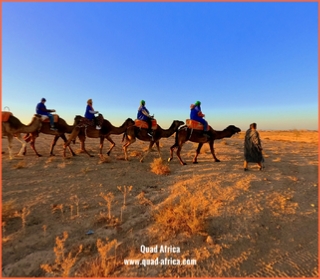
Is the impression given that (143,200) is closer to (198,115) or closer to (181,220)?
(181,220)

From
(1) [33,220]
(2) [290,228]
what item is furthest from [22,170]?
(2) [290,228]

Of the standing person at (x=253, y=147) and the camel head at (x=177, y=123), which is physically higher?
the camel head at (x=177, y=123)

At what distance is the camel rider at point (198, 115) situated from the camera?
422 inches

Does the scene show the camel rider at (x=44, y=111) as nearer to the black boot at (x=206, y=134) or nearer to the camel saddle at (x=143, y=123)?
the camel saddle at (x=143, y=123)

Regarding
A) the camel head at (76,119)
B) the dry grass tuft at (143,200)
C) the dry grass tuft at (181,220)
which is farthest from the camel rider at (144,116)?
the dry grass tuft at (181,220)

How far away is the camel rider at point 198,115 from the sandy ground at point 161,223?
306 centimetres

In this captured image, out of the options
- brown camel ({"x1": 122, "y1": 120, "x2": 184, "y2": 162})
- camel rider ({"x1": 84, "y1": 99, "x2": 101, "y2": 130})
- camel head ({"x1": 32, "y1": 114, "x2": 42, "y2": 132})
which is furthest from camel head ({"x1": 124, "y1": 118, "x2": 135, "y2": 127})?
camel head ({"x1": 32, "y1": 114, "x2": 42, "y2": 132})

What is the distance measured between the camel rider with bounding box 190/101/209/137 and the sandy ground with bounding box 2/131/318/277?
10.0 ft

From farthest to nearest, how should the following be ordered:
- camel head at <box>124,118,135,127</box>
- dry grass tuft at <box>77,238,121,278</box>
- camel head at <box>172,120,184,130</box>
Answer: camel head at <box>172,120,184,130</box> < camel head at <box>124,118,135,127</box> < dry grass tuft at <box>77,238,121,278</box>

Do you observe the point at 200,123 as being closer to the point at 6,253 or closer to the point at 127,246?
the point at 127,246

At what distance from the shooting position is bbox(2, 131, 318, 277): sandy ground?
3496 mm

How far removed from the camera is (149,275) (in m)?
3.35

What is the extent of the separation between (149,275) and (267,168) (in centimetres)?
819

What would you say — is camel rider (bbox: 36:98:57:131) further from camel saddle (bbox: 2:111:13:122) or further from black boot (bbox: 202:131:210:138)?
black boot (bbox: 202:131:210:138)
